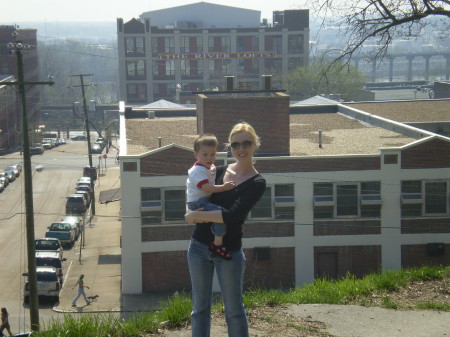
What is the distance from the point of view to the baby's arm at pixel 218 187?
24.8 feet

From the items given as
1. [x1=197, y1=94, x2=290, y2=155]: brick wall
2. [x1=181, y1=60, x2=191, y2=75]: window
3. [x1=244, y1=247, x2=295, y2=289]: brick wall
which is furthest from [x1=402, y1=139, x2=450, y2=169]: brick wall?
[x1=181, y1=60, x2=191, y2=75]: window

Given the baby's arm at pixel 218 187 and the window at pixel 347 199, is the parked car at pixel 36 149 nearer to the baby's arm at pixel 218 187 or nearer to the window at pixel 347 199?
the window at pixel 347 199

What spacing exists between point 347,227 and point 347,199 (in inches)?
36.3

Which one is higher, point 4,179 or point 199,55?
point 199,55

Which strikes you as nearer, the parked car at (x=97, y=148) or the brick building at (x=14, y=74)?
the brick building at (x=14, y=74)

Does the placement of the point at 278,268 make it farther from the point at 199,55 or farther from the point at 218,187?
the point at 199,55

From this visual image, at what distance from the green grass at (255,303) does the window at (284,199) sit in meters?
15.6

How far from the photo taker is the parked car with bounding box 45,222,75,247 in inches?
1513

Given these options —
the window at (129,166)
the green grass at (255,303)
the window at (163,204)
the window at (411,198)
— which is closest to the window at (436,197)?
the window at (411,198)

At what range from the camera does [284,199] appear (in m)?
28.3

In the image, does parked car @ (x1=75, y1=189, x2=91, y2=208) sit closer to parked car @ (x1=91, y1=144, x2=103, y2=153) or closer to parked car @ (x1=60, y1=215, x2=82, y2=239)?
parked car @ (x1=60, y1=215, x2=82, y2=239)

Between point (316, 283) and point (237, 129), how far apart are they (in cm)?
444

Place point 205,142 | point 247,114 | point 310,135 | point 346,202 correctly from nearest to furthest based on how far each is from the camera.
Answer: point 205,142, point 346,202, point 247,114, point 310,135

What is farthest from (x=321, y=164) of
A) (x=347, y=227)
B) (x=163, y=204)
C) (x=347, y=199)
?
(x=163, y=204)
